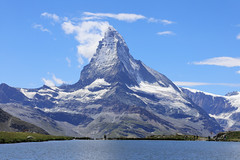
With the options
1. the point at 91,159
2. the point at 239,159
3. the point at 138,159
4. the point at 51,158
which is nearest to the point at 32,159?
the point at 51,158

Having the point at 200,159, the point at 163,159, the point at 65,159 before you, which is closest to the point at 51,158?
the point at 65,159

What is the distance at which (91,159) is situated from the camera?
159 m

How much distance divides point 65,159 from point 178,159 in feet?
147

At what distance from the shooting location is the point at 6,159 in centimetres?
14512

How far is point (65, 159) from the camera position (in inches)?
6024

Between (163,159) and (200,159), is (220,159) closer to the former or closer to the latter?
(200,159)

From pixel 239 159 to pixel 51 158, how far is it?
7490cm

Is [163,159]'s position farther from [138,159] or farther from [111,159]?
[111,159]

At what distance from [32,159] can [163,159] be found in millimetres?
50704

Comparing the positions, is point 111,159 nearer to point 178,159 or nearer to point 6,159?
point 178,159

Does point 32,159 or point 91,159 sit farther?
point 91,159

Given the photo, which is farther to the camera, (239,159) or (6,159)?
(239,159)

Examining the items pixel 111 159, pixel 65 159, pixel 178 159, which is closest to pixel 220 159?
pixel 178 159

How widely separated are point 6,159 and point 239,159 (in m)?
90.7
